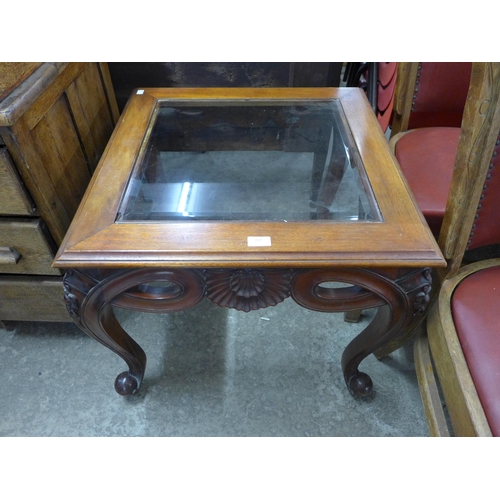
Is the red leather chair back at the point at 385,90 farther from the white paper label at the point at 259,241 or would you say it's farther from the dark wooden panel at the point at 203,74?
the white paper label at the point at 259,241

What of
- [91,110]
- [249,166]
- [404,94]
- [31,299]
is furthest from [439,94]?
[31,299]

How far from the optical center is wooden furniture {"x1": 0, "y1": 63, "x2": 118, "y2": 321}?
2.21 ft

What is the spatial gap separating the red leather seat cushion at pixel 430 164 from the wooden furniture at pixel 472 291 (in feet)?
0.58

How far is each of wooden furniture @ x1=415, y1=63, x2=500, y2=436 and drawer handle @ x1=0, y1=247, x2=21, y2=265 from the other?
2.77ft

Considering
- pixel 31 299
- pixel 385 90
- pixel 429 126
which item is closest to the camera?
pixel 31 299

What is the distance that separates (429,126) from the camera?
107cm

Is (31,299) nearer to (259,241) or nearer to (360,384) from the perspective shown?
(259,241)

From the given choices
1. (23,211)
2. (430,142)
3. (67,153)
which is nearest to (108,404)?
(23,211)

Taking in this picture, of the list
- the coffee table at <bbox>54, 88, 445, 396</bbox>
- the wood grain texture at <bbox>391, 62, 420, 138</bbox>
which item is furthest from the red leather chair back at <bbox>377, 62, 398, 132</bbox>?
the coffee table at <bbox>54, 88, 445, 396</bbox>

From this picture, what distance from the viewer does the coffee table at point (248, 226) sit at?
58cm

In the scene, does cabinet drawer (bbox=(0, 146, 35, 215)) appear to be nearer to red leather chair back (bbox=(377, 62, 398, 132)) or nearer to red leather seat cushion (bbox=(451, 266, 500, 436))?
red leather seat cushion (bbox=(451, 266, 500, 436))

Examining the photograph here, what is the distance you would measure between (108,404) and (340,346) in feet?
1.98

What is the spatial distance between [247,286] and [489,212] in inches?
16.5

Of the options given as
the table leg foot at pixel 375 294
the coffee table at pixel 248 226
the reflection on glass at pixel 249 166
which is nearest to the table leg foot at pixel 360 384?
the coffee table at pixel 248 226
